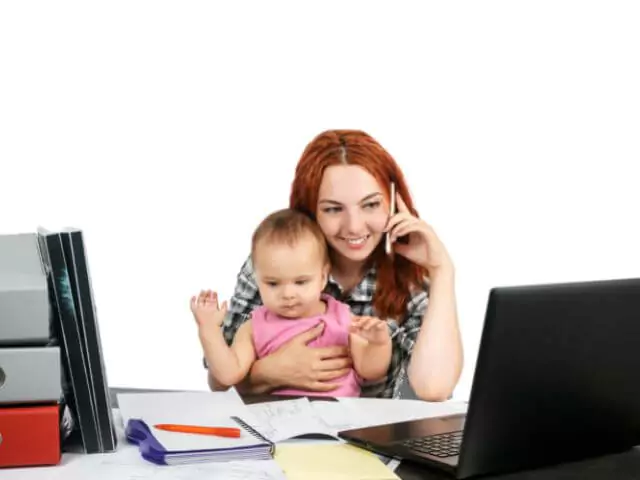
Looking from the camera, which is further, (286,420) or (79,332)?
(286,420)

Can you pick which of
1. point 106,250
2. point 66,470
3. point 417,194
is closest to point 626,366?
point 66,470

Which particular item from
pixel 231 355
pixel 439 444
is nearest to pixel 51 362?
pixel 439 444

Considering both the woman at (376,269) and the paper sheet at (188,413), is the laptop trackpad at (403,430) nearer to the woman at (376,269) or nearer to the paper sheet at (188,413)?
the paper sheet at (188,413)

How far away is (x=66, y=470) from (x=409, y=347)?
1.19 metres

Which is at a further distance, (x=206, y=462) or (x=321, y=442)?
(x=321, y=442)

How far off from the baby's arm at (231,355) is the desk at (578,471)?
86 cm

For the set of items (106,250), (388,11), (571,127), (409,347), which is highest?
(388,11)

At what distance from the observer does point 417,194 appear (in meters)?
2.97

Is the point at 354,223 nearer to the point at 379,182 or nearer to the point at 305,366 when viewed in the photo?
the point at 379,182

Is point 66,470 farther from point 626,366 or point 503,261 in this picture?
point 503,261

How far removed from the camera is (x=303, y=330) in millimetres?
2152

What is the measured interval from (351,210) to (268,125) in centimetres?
70

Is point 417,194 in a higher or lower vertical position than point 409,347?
higher

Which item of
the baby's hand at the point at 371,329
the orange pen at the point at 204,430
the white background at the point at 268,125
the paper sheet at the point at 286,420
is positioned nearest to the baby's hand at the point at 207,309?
the baby's hand at the point at 371,329
